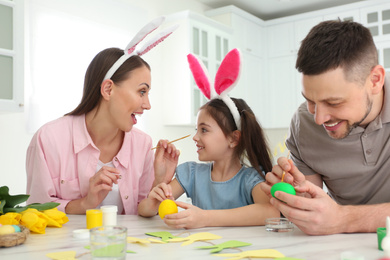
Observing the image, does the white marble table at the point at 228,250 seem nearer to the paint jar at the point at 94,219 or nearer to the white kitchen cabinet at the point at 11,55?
the paint jar at the point at 94,219

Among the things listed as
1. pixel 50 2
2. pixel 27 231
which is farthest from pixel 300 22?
pixel 27 231

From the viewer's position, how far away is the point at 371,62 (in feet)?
4.59

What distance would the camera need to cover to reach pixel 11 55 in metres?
2.61

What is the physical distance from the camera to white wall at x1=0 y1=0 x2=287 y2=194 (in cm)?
293

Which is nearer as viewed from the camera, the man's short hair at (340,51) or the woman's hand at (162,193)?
the man's short hair at (340,51)

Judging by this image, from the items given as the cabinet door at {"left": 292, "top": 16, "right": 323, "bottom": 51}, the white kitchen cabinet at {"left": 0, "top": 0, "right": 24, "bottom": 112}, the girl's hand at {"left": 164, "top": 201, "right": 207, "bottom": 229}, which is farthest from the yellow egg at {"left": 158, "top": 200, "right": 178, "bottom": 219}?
the cabinet door at {"left": 292, "top": 16, "right": 323, "bottom": 51}

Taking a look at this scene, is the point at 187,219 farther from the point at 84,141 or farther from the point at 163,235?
the point at 84,141

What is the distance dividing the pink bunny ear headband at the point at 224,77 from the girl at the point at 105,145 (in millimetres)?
240

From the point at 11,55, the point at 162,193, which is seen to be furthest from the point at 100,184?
the point at 11,55

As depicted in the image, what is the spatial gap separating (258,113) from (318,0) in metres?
1.49

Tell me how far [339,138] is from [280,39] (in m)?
3.89

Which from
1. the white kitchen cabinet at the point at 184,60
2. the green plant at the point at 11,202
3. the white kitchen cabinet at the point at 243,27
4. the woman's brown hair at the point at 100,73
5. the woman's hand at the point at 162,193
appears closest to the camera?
the green plant at the point at 11,202

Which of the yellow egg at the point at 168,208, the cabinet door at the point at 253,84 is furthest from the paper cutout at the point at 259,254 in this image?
the cabinet door at the point at 253,84

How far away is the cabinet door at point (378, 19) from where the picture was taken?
4441 millimetres
